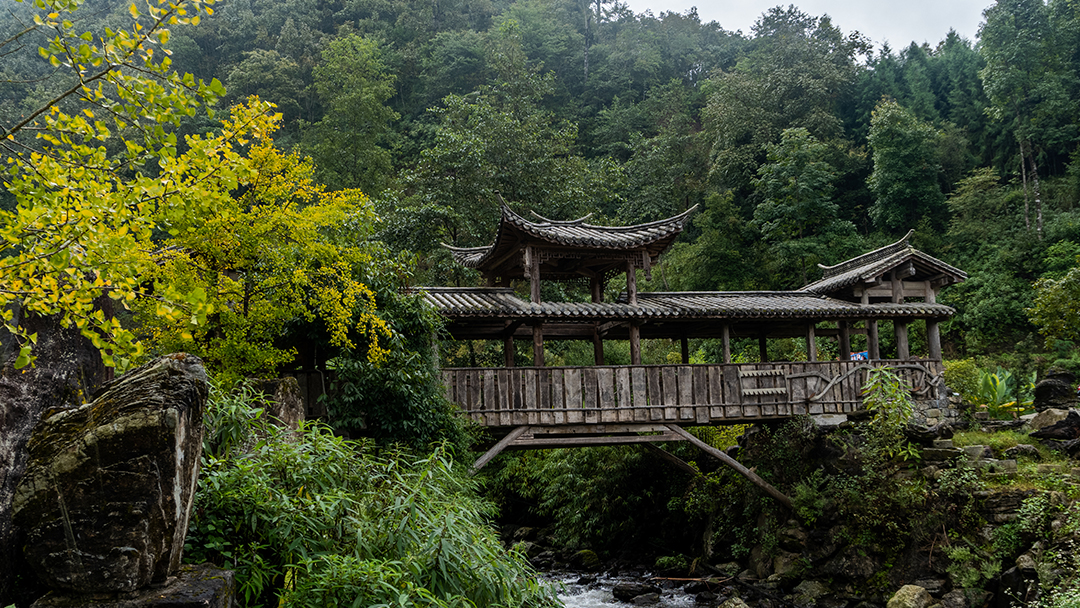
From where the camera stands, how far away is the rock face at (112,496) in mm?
3514

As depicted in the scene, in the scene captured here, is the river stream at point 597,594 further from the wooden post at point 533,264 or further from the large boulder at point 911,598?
the wooden post at point 533,264

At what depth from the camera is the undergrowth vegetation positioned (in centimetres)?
401

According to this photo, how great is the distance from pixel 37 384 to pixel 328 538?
81.2 inches

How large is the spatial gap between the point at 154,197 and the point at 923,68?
34013 mm

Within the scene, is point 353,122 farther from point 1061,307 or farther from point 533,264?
point 1061,307

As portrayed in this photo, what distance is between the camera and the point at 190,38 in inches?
1308

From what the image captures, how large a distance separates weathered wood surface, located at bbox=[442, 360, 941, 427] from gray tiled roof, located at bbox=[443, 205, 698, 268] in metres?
2.06

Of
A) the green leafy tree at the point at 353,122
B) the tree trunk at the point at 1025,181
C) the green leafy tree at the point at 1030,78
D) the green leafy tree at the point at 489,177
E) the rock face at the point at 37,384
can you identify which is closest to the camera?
the rock face at the point at 37,384

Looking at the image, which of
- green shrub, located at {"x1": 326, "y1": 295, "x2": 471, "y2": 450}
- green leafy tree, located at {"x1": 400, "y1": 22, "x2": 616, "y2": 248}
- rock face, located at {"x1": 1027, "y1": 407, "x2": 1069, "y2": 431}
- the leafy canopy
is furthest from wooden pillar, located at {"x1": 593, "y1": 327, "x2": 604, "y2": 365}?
the leafy canopy

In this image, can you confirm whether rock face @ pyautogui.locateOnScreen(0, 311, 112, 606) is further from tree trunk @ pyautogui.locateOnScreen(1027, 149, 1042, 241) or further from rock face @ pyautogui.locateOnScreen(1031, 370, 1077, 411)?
tree trunk @ pyautogui.locateOnScreen(1027, 149, 1042, 241)

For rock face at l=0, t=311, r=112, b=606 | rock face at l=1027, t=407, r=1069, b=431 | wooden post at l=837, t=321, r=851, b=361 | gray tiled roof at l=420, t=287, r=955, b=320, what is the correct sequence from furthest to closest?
wooden post at l=837, t=321, r=851, b=361
rock face at l=1027, t=407, r=1069, b=431
gray tiled roof at l=420, t=287, r=955, b=320
rock face at l=0, t=311, r=112, b=606

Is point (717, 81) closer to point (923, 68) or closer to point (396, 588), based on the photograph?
point (923, 68)

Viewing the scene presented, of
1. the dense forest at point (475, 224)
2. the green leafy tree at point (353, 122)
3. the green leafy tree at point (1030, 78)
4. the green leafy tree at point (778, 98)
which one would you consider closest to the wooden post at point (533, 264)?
the dense forest at point (475, 224)

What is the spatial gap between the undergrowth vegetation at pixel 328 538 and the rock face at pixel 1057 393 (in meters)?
12.0
